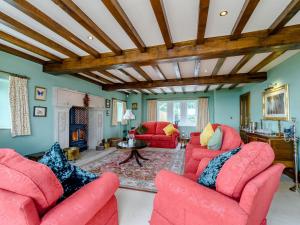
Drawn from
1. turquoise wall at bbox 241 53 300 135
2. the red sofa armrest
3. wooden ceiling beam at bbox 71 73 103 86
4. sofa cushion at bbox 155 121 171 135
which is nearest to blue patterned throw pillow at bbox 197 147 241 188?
the red sofa armrest

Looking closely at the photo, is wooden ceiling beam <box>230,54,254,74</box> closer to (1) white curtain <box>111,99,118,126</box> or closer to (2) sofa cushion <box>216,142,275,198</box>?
(2) sofa cushion <box>216,142,275,198</box>

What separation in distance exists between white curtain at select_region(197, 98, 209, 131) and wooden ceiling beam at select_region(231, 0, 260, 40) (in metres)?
5.15

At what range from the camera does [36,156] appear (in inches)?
128

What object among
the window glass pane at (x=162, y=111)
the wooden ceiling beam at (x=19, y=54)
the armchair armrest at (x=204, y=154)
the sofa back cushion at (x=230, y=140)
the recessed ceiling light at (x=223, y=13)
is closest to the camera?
the recessed ceiling light at (x=223, y=13)

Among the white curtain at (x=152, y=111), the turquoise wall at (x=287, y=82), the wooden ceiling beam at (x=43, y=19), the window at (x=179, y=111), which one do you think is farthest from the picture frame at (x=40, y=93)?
the turquoise wall at (x=287, y=82)

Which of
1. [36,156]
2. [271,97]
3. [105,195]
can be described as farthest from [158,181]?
[271,97]

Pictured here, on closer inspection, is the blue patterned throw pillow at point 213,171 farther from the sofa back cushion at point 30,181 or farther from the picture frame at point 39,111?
the picture frame at point 39,111

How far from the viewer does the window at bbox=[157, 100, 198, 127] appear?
778cm

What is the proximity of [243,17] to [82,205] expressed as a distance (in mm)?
2622

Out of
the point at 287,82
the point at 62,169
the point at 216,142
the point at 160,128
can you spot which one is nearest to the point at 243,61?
the point at 287,82

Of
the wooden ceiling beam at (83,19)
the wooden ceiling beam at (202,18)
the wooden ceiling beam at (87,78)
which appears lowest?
the wooden ceiling beam at (87,78)

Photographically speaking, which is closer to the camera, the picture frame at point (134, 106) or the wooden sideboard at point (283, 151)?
the wooden sideboard at point (283, 151)

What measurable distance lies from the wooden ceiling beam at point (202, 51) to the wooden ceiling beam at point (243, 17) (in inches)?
6.8

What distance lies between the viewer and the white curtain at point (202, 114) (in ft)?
24.3
